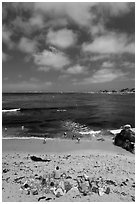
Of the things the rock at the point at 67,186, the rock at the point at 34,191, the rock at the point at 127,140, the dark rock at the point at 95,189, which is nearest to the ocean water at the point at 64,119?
the rock at the point at 127,140

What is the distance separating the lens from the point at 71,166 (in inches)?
323

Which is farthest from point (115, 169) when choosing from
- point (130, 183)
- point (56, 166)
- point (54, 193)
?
point (54, 193)

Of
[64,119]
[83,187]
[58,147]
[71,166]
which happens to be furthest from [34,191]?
[64,119]

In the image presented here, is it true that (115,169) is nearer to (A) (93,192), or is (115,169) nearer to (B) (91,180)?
(B) (91,180)

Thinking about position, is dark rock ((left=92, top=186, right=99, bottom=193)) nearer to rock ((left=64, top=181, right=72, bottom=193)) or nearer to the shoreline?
rock ((left=64, top=181, right=72, bottom=193))

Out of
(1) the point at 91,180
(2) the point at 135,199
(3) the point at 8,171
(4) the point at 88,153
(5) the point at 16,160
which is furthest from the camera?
(4) the point at 88,153

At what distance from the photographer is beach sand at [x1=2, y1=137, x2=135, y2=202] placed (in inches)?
232

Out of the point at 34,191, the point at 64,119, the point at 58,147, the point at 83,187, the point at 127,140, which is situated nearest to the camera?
the point at 34,191

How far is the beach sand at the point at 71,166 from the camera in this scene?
19.3 ft

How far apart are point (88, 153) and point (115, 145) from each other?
2.36m

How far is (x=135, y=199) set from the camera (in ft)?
19.3

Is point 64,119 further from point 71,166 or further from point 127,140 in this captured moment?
point 71,166

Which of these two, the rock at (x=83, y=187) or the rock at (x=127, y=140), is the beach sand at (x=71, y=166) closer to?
the rock at (x=83, y=187)

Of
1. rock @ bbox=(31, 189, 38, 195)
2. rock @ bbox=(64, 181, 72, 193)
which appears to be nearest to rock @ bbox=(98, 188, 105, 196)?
rock @ bbox=(64, 181, 72, 193)
